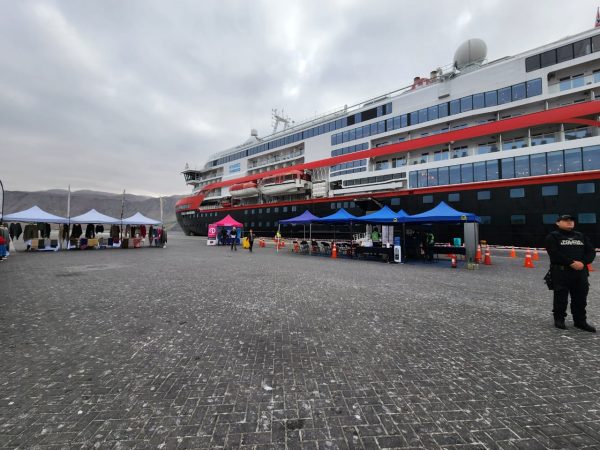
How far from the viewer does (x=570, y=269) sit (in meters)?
4.03

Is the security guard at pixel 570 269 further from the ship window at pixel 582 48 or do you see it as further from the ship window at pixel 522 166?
the ship window at pixel 582 48

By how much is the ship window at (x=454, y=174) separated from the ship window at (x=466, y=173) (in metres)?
0.26

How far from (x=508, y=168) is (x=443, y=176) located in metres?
4.07

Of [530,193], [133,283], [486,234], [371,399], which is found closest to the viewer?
[371,399]

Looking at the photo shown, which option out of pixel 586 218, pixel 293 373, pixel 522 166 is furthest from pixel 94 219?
pixel 586 218

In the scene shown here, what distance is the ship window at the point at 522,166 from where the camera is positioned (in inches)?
667

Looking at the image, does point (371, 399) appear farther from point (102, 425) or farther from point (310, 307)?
point (310, 307)

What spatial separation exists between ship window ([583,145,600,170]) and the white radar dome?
12690 millimetres

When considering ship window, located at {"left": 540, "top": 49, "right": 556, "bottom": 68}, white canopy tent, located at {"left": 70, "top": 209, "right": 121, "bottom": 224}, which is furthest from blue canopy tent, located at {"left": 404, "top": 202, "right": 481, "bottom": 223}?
white canopy tent, located at {"left": 70, "top": 209, "right": 121, "bottom": 224}

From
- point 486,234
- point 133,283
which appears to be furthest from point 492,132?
point 133,283

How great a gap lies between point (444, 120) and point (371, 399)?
24735 mm

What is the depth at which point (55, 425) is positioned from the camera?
2.01 meters

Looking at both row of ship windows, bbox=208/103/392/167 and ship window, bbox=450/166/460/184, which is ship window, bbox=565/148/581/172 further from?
row of ship windows, bbox=208/103/392/167

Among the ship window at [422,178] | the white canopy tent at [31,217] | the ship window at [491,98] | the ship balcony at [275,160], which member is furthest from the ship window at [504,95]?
the white canopy tent at [31,217]
